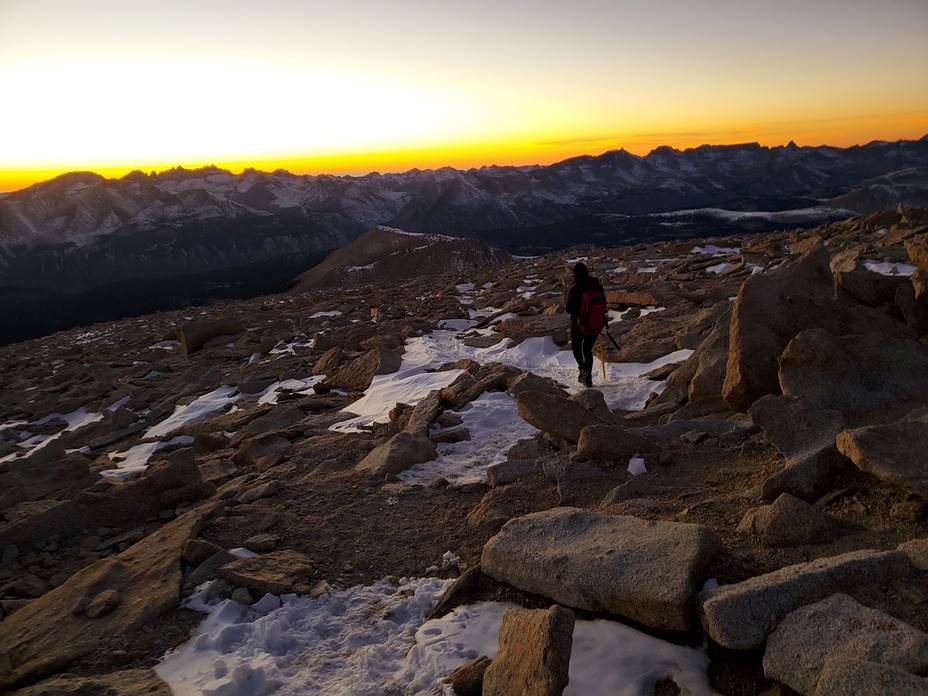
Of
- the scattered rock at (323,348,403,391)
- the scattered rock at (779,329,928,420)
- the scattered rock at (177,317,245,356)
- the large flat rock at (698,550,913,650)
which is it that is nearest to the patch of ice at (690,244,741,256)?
the scattered rock at (323,348,403,391)

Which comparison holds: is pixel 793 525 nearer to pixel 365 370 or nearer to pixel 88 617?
pixel 88 617

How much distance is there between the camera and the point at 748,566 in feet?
13.0

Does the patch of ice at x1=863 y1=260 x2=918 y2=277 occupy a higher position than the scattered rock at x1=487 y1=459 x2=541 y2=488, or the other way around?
the patch of ice at x1=863 y1=260 x2=918 y2=277

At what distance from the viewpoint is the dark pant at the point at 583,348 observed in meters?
10.5

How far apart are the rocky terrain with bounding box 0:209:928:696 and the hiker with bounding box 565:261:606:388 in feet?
1.91

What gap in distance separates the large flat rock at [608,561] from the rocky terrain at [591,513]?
18 mm

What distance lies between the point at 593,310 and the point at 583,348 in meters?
0.79

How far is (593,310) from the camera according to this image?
33.6 feet

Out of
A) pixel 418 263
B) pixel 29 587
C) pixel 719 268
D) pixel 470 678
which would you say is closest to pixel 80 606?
pixel 29 587

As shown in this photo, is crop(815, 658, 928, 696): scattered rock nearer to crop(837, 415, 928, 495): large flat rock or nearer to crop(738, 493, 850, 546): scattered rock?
crop(738, 493, 850, 546): scattered rock

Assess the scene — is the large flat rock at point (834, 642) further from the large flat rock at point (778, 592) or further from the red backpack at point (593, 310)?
the red backpack at point (593, 310)

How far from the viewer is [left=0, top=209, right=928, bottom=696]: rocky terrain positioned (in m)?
3.34

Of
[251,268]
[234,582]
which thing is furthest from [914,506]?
[251,268]

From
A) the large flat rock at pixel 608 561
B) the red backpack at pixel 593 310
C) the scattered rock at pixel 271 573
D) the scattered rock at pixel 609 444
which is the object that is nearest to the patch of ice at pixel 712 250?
the red backpack at pixel 593 310
